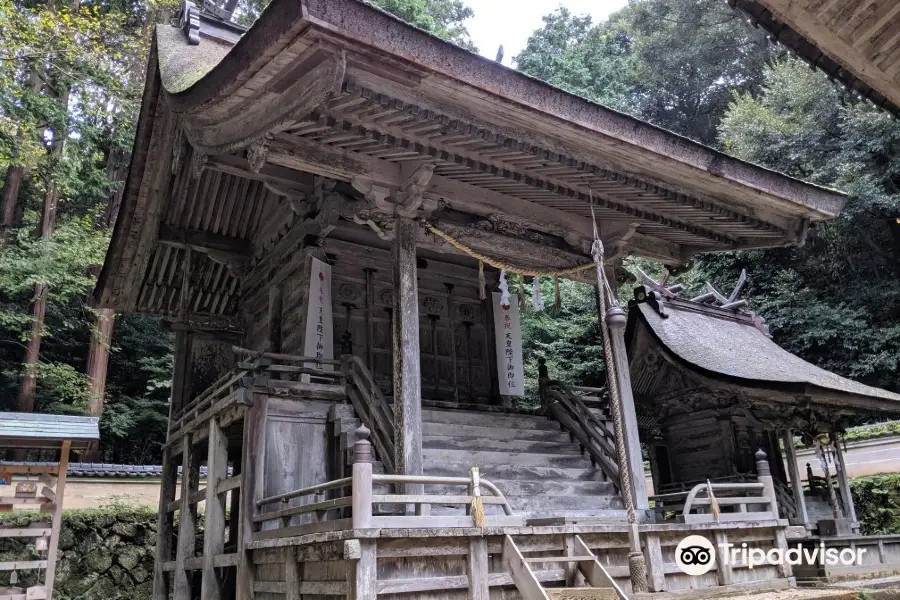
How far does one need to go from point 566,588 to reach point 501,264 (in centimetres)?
441

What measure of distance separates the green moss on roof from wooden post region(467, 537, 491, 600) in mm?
5327

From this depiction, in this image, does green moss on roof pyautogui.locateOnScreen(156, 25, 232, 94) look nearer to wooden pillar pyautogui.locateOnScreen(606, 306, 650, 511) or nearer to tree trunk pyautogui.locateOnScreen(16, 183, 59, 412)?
wooden pillar pyautogui.locateOnScreen(606, 306, 650, 511)

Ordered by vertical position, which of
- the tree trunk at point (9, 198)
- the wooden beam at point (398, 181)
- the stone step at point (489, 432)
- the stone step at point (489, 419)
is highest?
the tree trunk at point (9, 198)

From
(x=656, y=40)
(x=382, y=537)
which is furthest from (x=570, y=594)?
(x=656, y=40)

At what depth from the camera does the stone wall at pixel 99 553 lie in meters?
12.8

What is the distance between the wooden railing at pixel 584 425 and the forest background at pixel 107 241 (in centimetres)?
941

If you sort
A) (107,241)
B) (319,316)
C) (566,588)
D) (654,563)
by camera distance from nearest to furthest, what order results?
1. (566,588)
2. (654,563)
3. (319,316)
4. (107,241)

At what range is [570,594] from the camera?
5.36 metres

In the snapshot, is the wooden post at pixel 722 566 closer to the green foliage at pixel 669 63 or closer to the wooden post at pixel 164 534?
the wooden post at pixel 164 534

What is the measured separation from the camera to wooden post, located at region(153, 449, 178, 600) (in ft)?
35.7

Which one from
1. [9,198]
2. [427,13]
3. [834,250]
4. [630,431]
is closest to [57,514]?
[630,431]

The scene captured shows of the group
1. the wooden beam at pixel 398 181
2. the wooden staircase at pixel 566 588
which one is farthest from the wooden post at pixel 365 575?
the wooden beam at pixel 398 181

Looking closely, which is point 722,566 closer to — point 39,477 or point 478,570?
point 478,570

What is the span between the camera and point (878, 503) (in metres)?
16.1
